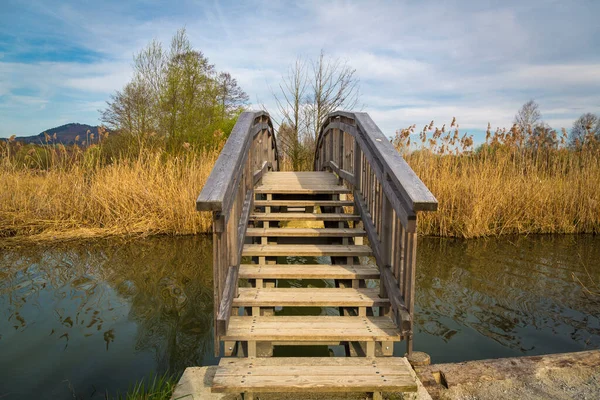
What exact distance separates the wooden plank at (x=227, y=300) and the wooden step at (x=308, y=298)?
0.14m

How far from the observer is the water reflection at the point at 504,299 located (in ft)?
11.7

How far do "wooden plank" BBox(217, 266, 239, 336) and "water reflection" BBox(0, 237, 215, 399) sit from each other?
99 centimetres

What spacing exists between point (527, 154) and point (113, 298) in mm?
8506

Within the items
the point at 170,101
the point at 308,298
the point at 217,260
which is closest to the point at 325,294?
the point at 308,298

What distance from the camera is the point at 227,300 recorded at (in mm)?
2633

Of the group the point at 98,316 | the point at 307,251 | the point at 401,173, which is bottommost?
the point at 98,316

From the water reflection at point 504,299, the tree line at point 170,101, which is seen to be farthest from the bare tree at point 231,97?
the water reflection at point 504,299

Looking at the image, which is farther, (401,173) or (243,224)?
(243,224)

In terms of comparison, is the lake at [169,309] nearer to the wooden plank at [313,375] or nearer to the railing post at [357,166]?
the wooden plank at [313,375]

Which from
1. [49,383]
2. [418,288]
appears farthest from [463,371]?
[49,383]

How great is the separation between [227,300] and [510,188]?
6.80m

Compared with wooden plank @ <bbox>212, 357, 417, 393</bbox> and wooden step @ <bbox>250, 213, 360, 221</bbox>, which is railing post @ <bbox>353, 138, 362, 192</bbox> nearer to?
wooden step @ <bbox>250, 213, 360, 221</bbox>

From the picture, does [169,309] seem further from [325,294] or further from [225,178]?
[225,178]

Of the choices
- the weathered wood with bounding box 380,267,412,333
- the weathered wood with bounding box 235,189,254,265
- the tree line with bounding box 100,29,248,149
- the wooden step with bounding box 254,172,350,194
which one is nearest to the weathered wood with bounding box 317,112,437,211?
the weathered wood with bounding box 380,267,412,333
